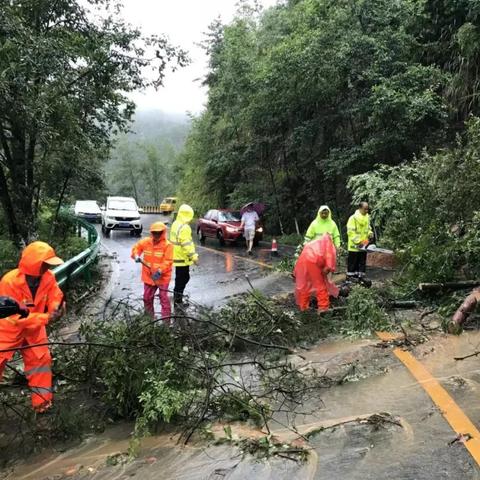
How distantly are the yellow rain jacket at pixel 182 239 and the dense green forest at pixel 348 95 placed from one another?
17.5ft

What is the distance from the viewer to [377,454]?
3857 mm

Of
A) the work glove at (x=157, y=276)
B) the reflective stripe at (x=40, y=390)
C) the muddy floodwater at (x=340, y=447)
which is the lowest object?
the muddy floodwater at (x=340, y=447)

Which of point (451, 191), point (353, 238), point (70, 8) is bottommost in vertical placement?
point (353, 238)

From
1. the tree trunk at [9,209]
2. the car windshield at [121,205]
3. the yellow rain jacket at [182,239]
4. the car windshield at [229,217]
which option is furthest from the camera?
the car windshield at [121,205]

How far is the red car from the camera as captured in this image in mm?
20516

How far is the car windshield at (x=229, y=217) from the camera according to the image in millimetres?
21500

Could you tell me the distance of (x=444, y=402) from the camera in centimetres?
470

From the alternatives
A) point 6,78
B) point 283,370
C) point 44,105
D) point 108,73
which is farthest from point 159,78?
point 283,370

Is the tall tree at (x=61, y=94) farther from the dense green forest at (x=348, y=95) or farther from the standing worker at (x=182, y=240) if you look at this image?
the dense green forest at (x=348, y=95)

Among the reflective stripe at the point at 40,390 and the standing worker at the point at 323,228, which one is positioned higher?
the standing worker at the point at 323,228

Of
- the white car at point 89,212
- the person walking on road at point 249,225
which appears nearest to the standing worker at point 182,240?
the person walking on road at point 249,225

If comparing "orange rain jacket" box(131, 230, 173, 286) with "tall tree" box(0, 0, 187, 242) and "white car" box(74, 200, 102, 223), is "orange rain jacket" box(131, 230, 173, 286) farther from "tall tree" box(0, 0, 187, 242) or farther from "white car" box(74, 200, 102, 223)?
"white car" box(74, 200, 102, 223)

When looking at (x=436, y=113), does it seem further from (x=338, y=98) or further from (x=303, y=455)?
(x=303, y=455)

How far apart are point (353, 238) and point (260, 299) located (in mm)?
3544
